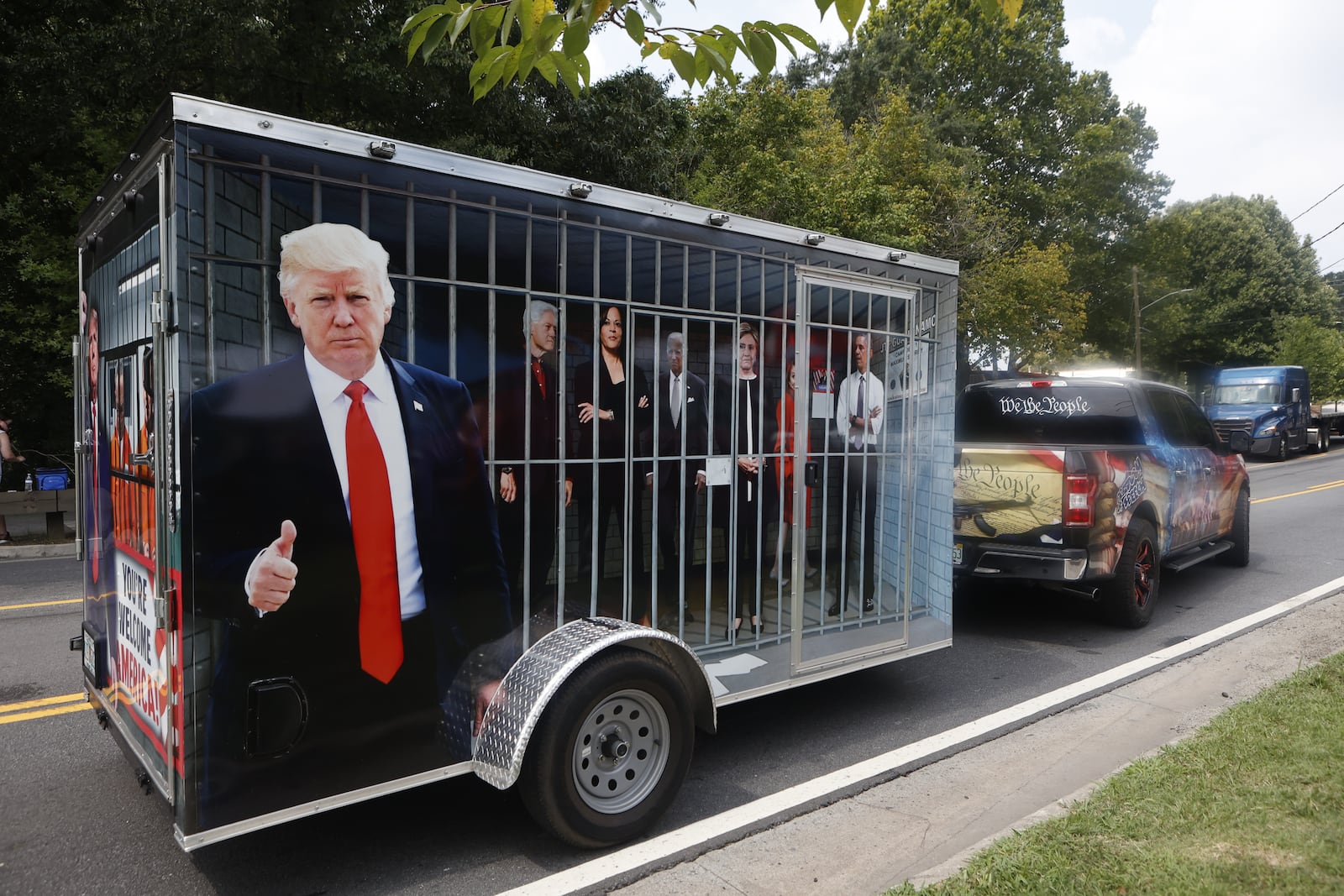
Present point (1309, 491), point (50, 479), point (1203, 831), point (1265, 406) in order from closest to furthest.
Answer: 1. point (1203, 831)
2. point (50, 479)
3. point (1309, 491)
4. point (1265, 406)

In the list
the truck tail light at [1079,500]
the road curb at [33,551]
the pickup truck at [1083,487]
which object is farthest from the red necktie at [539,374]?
the road curb at [33,551]

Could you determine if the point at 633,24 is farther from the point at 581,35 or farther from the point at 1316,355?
the point at 1316,355

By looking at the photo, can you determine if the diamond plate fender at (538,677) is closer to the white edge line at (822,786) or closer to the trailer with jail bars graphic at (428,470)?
the trailer with jail bars graphic at (428,470)

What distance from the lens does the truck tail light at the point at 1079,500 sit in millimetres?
6645

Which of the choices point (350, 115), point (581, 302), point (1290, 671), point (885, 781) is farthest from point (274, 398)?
point (350, 115)

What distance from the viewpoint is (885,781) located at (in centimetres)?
434

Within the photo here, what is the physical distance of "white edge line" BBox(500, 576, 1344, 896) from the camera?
3.39m

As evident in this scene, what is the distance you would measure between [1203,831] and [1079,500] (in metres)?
3.56

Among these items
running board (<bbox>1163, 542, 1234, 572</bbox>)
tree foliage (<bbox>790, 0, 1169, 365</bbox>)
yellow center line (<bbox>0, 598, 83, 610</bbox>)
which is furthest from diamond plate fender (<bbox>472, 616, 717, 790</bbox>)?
tree foliage (<bbox>790, 0, 1169, 365</bbox>)

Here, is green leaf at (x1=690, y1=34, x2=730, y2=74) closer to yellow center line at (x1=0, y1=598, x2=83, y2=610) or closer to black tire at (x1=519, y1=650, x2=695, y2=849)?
black tire at (x1=519, y1=650, x2=695, y2=849)

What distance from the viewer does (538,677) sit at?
3.38 m

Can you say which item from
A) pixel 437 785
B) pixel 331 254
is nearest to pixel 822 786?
pixel 437 785

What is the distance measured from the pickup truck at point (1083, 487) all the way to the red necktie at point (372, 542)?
14.5 ft

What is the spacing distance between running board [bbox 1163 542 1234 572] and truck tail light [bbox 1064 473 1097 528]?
1759 mm
